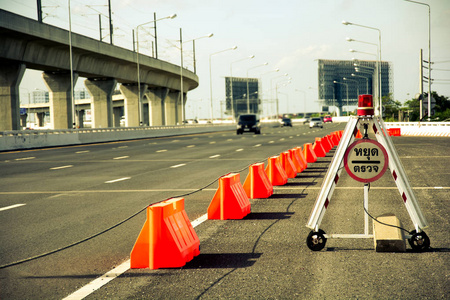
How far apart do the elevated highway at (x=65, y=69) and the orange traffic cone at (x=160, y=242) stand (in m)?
34.0

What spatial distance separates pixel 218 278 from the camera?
5672 mm

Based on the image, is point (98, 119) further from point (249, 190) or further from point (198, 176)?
point (249, 190)

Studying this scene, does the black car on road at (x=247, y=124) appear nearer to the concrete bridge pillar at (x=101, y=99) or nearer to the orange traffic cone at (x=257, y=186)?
the concrete bridge pillar at (x=101, y=99)

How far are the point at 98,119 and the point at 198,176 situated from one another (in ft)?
159

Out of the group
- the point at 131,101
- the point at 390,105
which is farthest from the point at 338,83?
the point at 131,101

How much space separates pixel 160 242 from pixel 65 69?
46.0 m

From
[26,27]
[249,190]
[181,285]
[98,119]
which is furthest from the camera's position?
[98,119]

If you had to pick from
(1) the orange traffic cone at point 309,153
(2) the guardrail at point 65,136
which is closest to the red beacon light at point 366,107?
(1) the orange traffic cone at point 309,153

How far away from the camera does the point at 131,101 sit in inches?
2852

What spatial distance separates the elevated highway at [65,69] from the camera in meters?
41.1

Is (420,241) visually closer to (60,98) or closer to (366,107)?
(366,107)

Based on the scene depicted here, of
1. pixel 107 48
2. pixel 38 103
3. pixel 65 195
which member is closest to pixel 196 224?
pixel 65 195

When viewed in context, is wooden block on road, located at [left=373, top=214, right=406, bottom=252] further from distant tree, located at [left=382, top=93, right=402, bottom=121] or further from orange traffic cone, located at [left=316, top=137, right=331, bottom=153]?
distant tree, located at [left=382, top=93, right=402, bottom=121]

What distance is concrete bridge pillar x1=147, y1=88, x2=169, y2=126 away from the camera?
8181 cm
